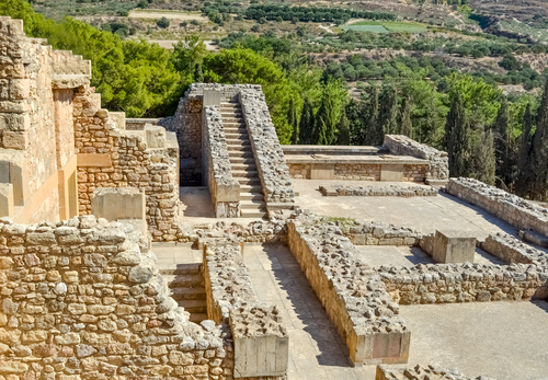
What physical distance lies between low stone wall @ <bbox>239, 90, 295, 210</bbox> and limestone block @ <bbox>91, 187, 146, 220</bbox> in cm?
517

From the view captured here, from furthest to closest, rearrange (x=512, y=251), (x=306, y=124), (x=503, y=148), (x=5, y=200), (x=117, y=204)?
(x=503, y=148), (x=306, y=124), (x=512, y=251), (x=117, y=204), (x=5, y=200)

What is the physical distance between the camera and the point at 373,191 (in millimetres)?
17203

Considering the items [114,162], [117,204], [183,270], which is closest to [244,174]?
[114,162]

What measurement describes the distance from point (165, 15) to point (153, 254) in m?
91.7

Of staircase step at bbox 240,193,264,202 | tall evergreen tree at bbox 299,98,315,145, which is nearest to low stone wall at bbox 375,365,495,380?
staircase step at bbox 240,193,264,202

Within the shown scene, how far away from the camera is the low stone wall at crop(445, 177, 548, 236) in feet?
47.3

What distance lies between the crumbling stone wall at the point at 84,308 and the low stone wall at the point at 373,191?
11.3 meters

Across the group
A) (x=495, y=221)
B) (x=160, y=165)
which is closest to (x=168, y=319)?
(x=160, y=165)

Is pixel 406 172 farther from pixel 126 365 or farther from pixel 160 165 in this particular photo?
pixel 126 365

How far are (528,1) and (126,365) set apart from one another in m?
153

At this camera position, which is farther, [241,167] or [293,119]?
[293,119]

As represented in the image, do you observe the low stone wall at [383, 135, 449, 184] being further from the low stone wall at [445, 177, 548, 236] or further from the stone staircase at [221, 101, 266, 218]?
the stone staircase at [221, 101, 266, 218]

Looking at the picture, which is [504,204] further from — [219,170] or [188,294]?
[188,294]

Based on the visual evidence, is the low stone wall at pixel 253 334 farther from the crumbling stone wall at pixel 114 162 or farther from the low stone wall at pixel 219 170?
the low stone wall at pixel 219 170
